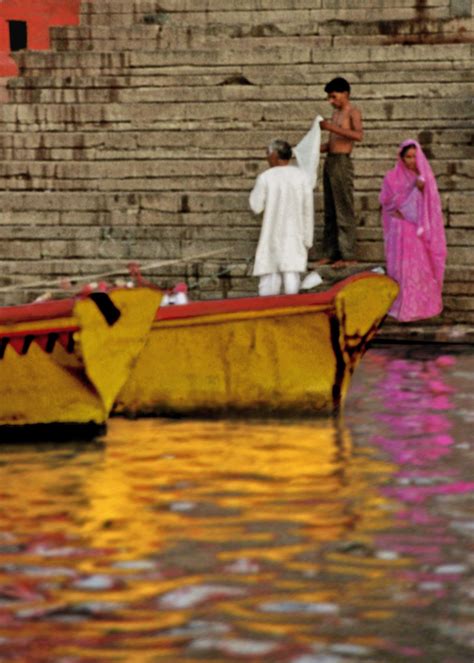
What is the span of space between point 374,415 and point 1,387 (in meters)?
2.19

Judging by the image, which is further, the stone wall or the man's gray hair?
the stone wall

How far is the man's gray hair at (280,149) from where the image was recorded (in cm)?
1541

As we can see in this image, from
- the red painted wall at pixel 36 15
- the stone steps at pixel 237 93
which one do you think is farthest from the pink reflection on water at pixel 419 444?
the red painted wall at pixel 36 15

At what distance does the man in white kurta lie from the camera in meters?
15.6

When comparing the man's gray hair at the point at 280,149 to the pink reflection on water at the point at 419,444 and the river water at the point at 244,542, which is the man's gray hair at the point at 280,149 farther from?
the river water at the point at 244,542

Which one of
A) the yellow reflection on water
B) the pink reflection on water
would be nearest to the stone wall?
the pink reflection on water

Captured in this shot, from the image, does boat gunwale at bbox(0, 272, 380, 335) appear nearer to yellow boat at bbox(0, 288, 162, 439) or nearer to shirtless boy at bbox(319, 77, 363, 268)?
yellow boat at bbox(0, 288, 162, 439)

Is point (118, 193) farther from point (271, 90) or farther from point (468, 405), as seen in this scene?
point (468, 405)

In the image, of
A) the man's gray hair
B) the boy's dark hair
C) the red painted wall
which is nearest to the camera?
the man's gray hair

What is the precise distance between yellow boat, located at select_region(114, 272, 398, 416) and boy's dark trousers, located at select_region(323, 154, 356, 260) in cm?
497

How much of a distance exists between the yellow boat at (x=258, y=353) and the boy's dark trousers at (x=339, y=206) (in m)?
4.97

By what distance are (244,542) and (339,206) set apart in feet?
31.7

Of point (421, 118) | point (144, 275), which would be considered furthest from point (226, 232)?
point (421, 118)

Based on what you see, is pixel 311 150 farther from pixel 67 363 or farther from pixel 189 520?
pixel 189 520
